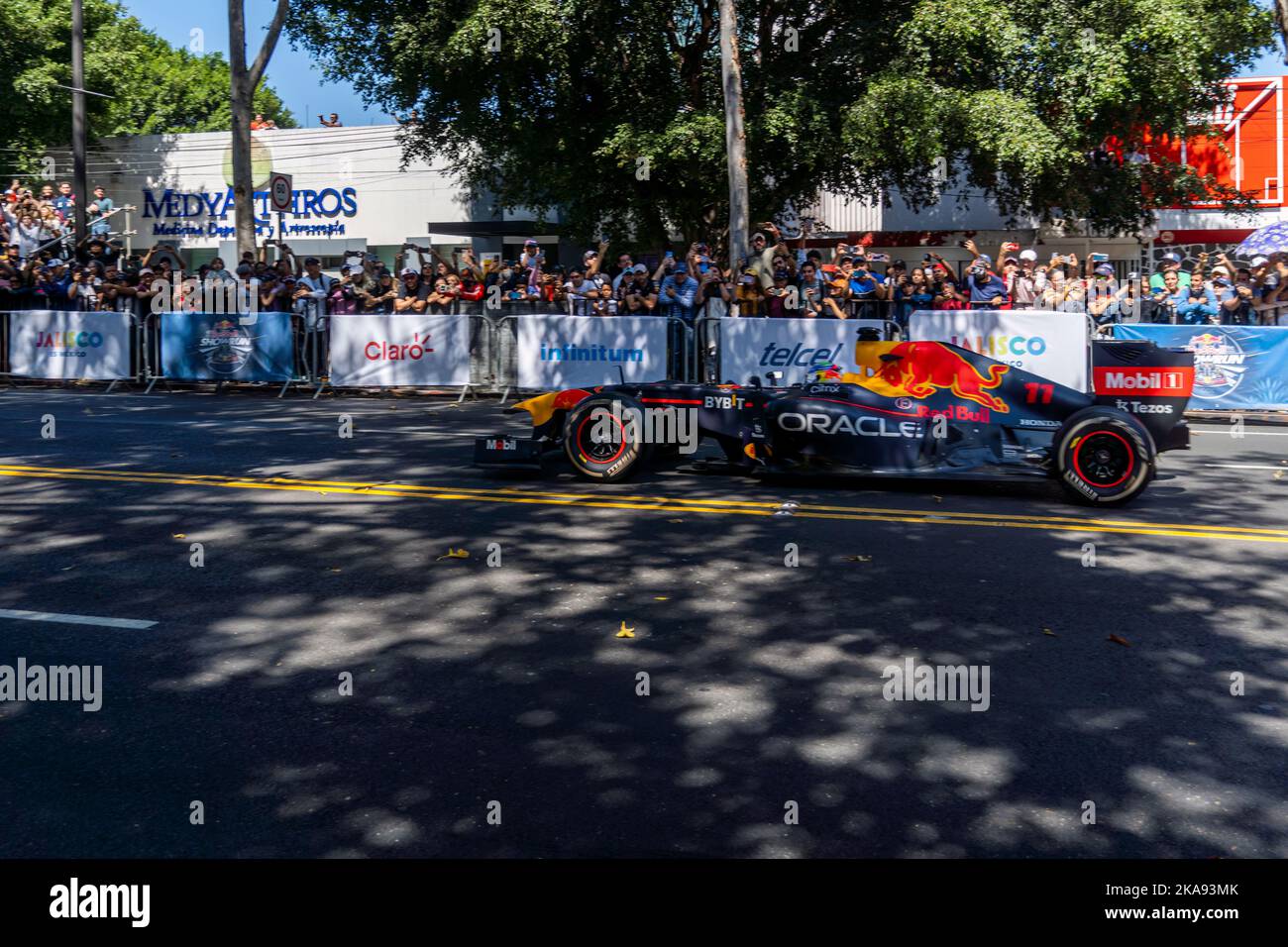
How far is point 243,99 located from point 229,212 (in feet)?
58.8

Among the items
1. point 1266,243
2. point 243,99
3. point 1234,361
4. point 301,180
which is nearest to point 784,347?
point 1234,361

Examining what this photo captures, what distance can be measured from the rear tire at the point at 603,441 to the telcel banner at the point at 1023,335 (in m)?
6.59

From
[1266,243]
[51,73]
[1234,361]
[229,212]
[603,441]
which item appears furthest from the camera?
[229,212]

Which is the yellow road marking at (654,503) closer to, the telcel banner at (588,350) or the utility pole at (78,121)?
the telcel banner at (588,350)

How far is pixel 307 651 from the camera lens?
22.2 feet

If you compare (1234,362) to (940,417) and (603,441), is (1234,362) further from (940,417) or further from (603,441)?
(603,441)

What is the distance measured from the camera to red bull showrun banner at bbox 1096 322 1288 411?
17328 millimetres

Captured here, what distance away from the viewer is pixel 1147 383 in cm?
1102

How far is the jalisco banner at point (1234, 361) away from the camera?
682 inches

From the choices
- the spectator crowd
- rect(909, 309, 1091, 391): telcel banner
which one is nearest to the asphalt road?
Result: rect(909, 309, 1091, 391): telcel banner

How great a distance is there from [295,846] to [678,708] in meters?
1.94

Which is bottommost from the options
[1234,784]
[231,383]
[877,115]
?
[1234,784]

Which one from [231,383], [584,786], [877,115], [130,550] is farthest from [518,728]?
[877,115]
